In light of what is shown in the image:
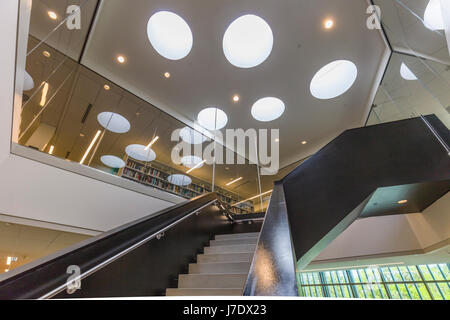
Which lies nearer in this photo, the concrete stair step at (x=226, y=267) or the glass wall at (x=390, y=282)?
the concrete stair step at (x=226, y=267)

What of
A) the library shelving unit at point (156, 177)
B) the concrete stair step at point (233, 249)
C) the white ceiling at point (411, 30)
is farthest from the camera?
the library shelving unit at point (156, 177)

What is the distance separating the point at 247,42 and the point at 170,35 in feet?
6.90

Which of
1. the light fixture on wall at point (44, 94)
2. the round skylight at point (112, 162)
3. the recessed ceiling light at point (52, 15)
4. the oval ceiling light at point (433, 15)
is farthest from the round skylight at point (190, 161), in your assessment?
the oval ceiling light at point (433, 15)

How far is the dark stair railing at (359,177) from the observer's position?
3174 mm

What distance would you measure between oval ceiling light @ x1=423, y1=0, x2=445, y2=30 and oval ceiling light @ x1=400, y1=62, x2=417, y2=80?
0.93 meters

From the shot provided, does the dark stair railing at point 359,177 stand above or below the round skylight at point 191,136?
below

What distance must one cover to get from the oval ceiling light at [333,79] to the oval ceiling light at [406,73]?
4.24 feet

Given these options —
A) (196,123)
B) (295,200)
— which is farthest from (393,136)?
(196,123)

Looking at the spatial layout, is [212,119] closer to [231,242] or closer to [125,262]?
[231,242]

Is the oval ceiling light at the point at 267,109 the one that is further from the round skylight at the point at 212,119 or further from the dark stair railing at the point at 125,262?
the dark stair railing at the point at 125,262

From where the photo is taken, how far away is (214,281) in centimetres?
213

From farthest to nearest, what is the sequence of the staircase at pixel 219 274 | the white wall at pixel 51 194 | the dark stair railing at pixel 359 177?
the dark stair railing at pixel 359 177 < the white wall at pixel 51 194 < the staircase at pixel 219 274

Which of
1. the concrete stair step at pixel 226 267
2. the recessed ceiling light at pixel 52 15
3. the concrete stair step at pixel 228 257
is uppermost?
the recessed ceiling light at pixel 52 15

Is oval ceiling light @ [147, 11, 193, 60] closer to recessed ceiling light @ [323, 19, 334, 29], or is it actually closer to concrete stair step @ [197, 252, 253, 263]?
recessed ceiling light @ [323, 19, 334, 29]
